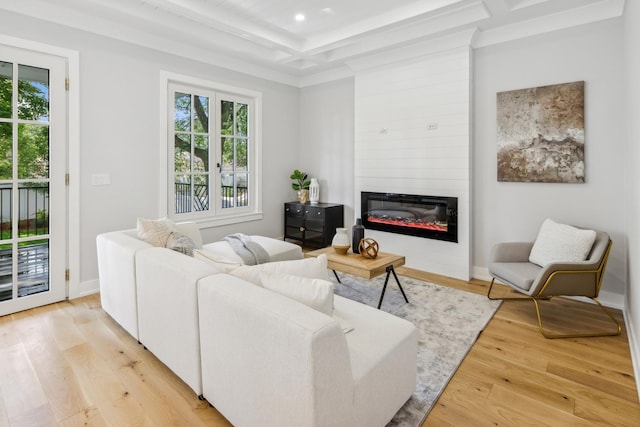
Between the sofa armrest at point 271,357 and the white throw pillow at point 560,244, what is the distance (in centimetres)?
253

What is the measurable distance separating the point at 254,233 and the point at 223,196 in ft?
2.39

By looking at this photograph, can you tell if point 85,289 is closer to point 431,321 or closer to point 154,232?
point 154,232

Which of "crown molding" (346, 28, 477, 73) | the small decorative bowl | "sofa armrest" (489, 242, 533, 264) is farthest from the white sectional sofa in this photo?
"crown molding" (346, 28, 477, 73)

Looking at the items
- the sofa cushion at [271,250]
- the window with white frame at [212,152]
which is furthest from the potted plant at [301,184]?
the sofa cushion at [271,250]

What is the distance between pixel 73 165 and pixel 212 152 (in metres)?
1.61

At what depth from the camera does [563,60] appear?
3.39 meters

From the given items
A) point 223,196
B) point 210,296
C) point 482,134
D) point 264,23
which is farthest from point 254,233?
point 210,296

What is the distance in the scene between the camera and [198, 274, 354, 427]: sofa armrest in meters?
1.24

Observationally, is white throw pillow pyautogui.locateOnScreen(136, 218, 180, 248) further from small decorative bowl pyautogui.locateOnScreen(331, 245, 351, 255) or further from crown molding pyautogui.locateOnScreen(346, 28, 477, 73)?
crown molding pyautogui.locateOnScreen(346, 28, 477, 73)

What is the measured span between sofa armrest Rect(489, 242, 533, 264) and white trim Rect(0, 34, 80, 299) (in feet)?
13.0

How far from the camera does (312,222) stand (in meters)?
5.18

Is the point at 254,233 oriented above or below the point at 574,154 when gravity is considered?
below

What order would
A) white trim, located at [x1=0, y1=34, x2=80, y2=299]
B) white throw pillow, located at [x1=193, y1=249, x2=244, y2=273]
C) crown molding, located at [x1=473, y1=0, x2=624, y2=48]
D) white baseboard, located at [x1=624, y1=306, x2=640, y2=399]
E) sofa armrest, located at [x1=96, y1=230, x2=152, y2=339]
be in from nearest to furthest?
white throw pillow, located at [x1=193, y1=249, x2=244, y2=273], white baseboard, located at [x1=624, y1=306, x2=640, y2=399], sofa armrest, located at [x1=96, y1=230, x2=152, y2=339], crown molding, located at [x1=473, y1=0, x2=624, y2=48], white trim, located at [x1=0, y1=34, x2=80, y2=299]

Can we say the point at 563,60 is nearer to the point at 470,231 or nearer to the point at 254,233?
the point at 470,231
